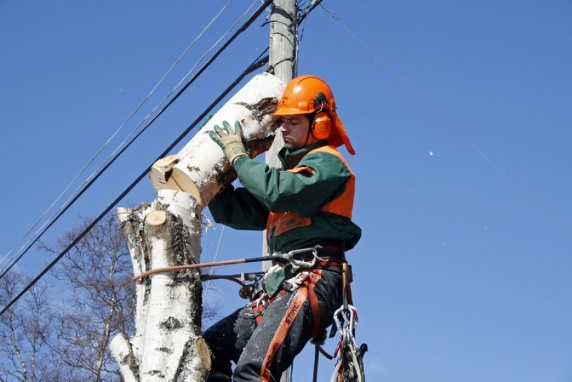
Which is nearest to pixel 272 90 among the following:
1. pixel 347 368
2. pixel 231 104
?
pixel 231 104

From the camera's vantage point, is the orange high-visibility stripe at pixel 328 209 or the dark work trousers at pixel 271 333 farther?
the orange high-visibility stripe at pixel 328 209

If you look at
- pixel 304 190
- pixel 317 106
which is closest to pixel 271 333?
pixel 304 190

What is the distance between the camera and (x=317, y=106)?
5.22 meters

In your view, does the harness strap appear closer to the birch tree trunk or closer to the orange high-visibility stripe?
the orange high-visibility stripe

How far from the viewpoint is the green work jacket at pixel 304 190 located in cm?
478

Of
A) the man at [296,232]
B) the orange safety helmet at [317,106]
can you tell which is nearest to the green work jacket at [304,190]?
the man at [296,232]

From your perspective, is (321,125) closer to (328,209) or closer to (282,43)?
(328,209)

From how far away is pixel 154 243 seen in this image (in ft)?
15.9

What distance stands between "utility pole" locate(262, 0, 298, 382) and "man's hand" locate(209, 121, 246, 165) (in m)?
1.98

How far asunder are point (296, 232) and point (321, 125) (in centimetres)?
62

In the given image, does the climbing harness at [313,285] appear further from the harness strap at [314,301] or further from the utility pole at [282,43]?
the utility pole at [282,43]

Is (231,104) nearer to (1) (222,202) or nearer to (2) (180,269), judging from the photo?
(1) (222,202)

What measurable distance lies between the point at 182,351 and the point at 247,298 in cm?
80

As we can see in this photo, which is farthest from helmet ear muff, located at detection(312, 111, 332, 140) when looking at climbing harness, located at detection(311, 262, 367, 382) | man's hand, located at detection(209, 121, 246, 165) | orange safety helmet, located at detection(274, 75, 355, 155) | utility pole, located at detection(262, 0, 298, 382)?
utility pole, located at detection(262, 0, 298, 382)
